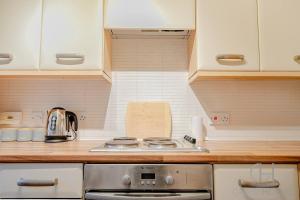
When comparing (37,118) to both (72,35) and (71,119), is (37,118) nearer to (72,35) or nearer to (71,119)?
(71,119)

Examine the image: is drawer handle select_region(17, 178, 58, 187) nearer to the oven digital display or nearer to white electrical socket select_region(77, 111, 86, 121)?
the oven digital display

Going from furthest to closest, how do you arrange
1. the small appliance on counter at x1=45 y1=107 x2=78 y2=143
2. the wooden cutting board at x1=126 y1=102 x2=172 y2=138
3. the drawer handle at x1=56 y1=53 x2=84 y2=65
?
the wooden cutting board at x1=126 y1=102 x2=172 y2=138
the small appliance on counter at x1=45 y1=107 x2=78 y2=143
the drawer handle at x1=56 y1=53 x2=84 y2=65

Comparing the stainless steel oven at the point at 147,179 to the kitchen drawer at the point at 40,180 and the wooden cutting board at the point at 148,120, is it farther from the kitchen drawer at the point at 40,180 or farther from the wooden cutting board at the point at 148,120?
the wooden cutting board at the point at 148,120

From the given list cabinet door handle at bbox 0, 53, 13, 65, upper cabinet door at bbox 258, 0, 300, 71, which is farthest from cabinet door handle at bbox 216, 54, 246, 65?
cabinet door handle at bbox 0, 53, 13, 65

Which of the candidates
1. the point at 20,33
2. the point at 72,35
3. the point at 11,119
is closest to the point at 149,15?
the point at 72,35

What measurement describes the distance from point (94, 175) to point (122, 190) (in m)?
0.13

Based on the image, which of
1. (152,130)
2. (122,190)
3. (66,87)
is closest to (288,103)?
(152,130)

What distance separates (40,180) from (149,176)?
44 centimetres

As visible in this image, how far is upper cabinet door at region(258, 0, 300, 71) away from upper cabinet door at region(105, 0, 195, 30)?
0.39 meters

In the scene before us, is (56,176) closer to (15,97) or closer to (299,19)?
(15,97)

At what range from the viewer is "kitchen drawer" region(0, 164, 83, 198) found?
1051mm

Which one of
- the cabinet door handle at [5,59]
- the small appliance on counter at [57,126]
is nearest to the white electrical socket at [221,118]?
the small appliance on counter at [57,126]

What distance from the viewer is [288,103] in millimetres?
1664

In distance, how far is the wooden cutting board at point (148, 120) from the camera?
5.30ft
